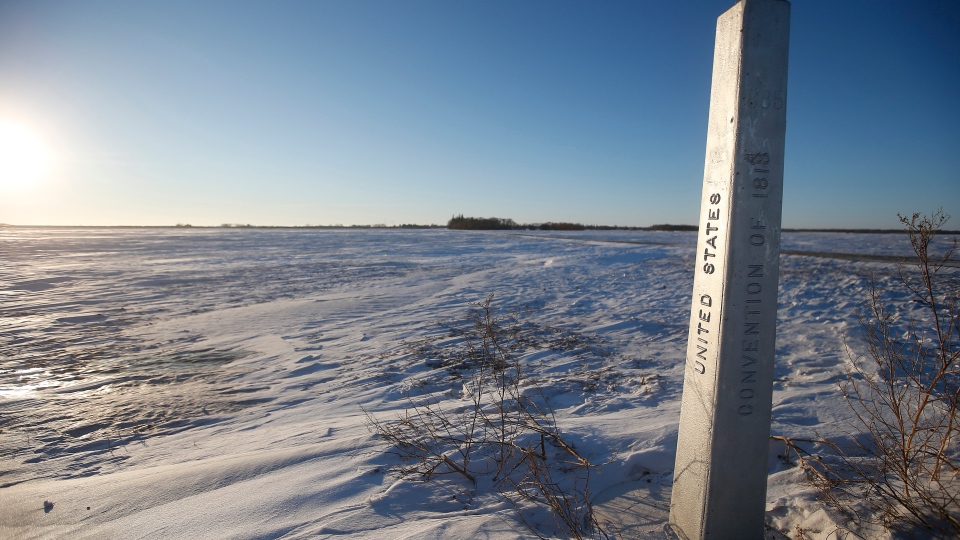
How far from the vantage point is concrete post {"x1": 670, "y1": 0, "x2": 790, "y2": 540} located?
1.85m

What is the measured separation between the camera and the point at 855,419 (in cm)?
365

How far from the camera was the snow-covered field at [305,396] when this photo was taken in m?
A: 2.61

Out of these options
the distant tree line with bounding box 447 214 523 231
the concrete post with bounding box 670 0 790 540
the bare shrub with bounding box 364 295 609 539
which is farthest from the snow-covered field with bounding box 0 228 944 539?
the distant tree line with bounding box 447 214 523 231

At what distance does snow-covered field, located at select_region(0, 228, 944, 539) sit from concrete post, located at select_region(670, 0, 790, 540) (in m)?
0.53

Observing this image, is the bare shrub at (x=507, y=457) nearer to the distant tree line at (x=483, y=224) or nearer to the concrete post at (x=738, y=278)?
the concrete post at (x=738, y=278)

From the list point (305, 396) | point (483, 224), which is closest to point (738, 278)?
point (305, 396)

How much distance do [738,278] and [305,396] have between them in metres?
4.47

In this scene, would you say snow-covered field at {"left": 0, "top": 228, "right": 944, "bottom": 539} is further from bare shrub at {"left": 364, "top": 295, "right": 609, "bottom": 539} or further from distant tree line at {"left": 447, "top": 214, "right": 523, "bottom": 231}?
distant tree line at {"left": 447, "top": 214, "right": 523, "bottom": 231}

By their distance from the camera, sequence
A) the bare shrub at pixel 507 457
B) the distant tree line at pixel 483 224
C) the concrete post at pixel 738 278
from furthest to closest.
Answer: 1. the distant tree line at pixel 483 224
2. the bare shrub at pixel 507 457
3. the concrete post at pixel 738 278

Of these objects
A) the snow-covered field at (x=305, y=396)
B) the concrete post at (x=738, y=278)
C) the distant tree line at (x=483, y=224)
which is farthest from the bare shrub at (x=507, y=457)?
the distant tree line at (x=483, y=224)

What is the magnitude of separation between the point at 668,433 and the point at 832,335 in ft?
16.0

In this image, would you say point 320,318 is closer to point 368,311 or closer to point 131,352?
A: point 368,311

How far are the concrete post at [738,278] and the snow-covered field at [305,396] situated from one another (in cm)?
53

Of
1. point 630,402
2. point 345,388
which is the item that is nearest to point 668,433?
point 630,402
